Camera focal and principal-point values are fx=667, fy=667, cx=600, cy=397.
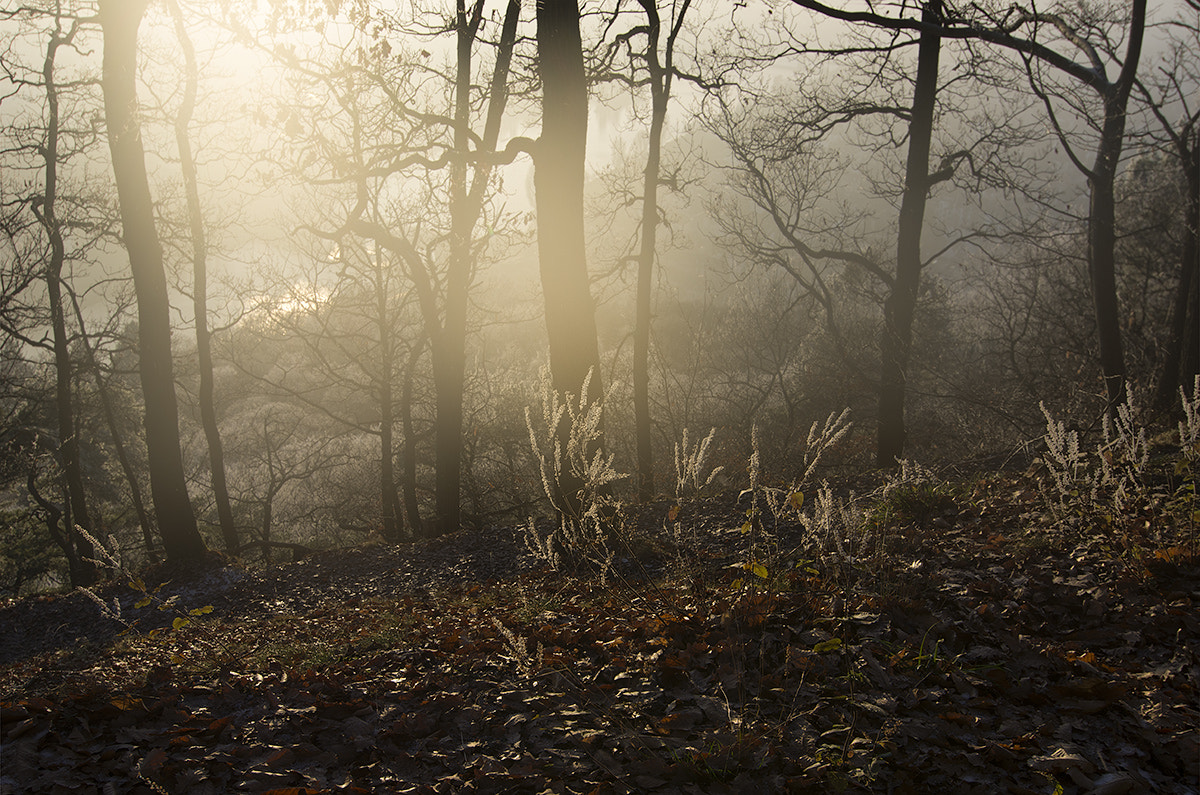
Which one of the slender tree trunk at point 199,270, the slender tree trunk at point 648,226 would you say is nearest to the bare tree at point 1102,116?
the slender tree trunk at point 648,226

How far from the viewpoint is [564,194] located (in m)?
5.97

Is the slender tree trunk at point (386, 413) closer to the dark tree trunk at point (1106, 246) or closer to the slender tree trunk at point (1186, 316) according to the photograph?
the dark tree trunk at point (1106, 246)

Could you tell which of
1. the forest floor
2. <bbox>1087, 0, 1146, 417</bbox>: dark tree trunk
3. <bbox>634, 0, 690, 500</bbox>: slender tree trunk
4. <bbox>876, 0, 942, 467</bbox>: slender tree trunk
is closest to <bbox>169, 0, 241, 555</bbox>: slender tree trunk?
<bbox>634, 0, 690, 500</bbox>: slender tree trunk

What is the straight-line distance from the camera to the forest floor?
2.33 meters

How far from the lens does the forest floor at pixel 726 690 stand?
2334mm

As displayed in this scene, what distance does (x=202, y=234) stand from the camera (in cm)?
1362

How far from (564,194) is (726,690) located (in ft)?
14.6

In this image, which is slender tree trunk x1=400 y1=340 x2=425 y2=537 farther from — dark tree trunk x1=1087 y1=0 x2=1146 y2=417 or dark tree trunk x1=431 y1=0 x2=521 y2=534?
dark tree trunk x1=1087 y1=0 x2=1146 y2=417

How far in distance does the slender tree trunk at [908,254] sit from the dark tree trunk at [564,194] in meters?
5.04

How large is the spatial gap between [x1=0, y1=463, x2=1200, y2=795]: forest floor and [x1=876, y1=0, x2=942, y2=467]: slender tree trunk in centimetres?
504

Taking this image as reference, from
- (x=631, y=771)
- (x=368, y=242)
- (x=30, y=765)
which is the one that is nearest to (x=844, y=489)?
(x=631, y=771)

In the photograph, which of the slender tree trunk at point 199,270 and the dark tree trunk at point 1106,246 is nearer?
the dark tree trunk at point 1106,246

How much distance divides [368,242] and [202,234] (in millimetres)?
3217

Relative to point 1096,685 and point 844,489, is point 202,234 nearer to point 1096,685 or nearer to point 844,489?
point 844,489
